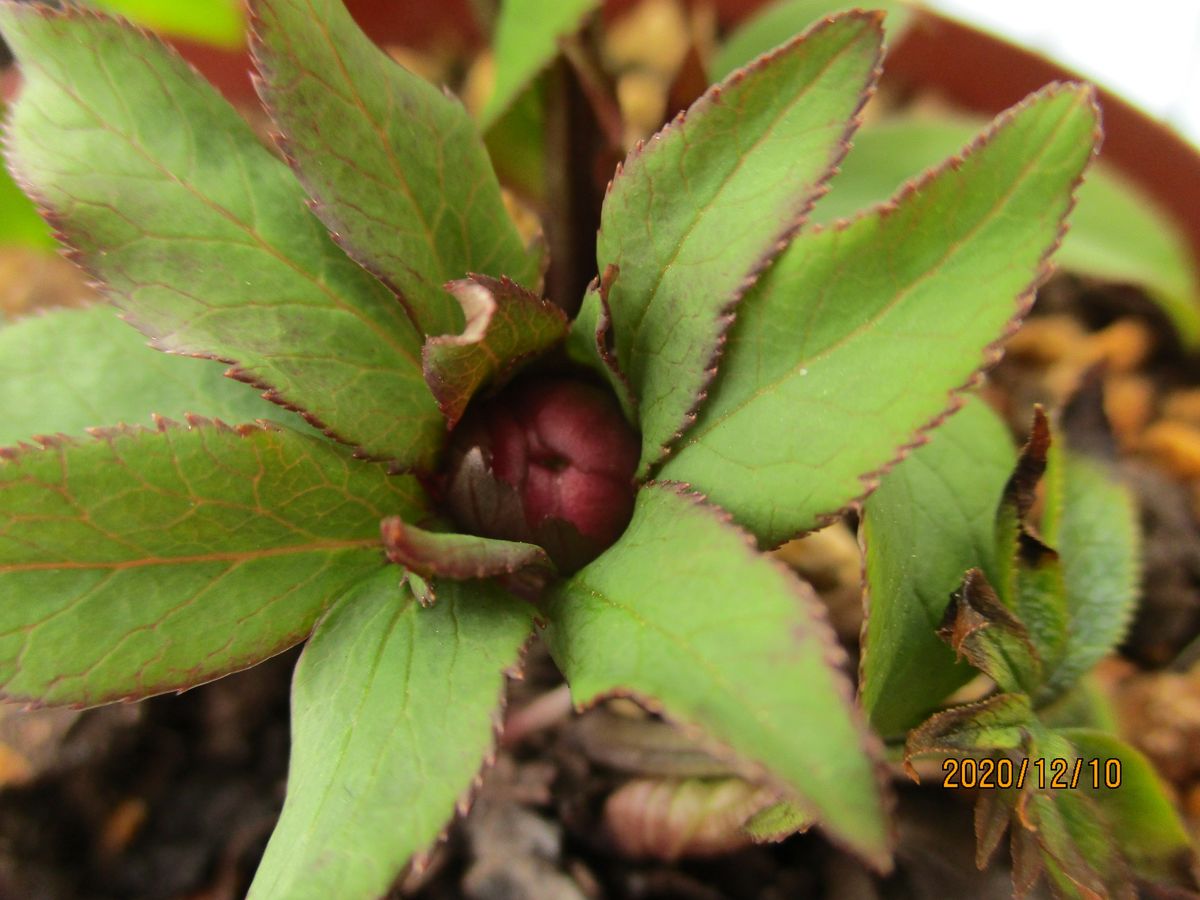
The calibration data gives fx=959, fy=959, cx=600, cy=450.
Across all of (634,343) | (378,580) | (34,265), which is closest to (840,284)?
(634,343)

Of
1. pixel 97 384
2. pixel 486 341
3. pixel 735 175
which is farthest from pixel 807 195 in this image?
pixel 97 384

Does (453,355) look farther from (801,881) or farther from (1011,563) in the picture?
(801,881)

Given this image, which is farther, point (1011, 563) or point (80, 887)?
point (80, 887)

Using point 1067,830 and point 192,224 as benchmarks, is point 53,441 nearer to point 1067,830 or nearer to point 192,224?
point 192,224

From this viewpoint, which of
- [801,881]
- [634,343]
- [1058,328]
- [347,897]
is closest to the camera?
[347,897]

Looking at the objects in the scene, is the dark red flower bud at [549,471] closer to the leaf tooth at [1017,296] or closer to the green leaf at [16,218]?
the leaf tooth at [1017,296]

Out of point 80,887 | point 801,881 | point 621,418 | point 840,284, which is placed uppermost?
point 840,284
